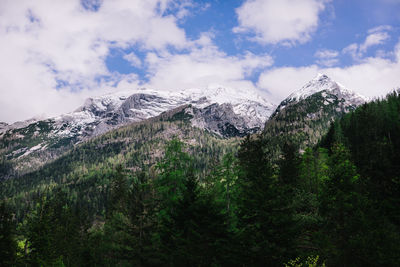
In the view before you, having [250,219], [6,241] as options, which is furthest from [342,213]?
[6,241]

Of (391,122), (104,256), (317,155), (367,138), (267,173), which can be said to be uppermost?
(391,122)

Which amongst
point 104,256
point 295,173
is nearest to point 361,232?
point 295,173

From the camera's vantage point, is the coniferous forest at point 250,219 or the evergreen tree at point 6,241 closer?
the coniferous forest at point 250,219

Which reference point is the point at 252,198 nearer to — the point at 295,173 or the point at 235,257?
the point at 235,257

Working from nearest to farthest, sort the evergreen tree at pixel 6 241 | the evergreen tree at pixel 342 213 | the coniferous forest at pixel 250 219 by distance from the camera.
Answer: the coniferous forest at pixel 250 219, the evergreen tree at pixel 342 213, the evergreen tree at pixel 6 241

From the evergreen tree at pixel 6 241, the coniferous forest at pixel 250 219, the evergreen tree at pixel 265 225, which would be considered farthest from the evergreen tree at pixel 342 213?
the evergreen tree at pixel 6 241

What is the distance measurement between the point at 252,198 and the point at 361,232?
8.41 metres

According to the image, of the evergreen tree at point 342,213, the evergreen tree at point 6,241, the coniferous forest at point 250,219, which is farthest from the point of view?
the evergreen tree at point 6,241

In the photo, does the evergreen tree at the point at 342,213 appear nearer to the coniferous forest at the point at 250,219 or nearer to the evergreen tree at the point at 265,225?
the coniferous forest at the point at 250,219

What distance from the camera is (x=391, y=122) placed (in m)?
94.7

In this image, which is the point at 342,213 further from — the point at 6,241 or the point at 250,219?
the point at 6,241

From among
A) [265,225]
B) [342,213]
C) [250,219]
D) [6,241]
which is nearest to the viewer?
[265,225]

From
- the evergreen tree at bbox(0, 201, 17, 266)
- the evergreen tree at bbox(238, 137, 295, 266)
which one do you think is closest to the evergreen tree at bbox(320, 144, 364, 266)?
the evergreen tree at bbox(238, 137, 295, 266)

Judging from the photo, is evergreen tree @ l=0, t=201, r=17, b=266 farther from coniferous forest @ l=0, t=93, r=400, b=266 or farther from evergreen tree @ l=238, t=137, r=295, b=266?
evergreen tree @ l=238, t=137, r=295, b=266
